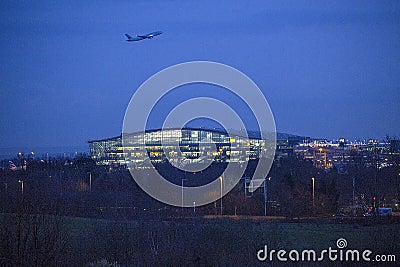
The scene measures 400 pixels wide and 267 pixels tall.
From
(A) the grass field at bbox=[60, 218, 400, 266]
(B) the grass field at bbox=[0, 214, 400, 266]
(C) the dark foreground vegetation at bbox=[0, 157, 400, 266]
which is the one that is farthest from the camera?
(A) the grass field at bbox=[60, 218, 400, 266]

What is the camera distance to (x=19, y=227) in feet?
27.7

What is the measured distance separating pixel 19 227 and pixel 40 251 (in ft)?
1.79

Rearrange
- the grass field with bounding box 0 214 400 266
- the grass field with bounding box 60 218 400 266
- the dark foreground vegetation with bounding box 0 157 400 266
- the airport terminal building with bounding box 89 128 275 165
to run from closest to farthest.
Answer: the grass field with bounding box 0 214 400 266
the dark foreground vegetation with bounding box 0 157 400 266
the grass field with bounding box 60 218 400 266
the airport terminal building with bounding box 89 128 275 165

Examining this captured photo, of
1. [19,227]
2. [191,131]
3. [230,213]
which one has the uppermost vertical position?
[191,131]

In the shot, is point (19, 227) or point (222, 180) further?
point (222, 180)

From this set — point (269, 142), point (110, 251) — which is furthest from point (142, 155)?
point (110, 251)

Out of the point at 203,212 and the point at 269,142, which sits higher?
the point at 269,142

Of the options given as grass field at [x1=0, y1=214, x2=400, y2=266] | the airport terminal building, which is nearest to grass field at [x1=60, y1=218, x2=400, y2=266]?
grass field at [x1=0, y1=214, x2=400, y2=266]

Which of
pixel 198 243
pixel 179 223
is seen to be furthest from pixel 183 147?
pixel 198 243

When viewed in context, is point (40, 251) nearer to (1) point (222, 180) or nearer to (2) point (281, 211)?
(2) point (281, 211)

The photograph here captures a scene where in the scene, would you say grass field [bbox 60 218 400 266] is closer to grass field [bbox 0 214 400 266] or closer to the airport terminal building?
grass field [bbox 0 214 400 266]

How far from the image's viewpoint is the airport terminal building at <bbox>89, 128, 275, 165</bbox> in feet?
155

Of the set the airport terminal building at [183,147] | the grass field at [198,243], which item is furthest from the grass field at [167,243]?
the airport terminal building at [183,147]

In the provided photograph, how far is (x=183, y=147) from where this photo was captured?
50.9m
